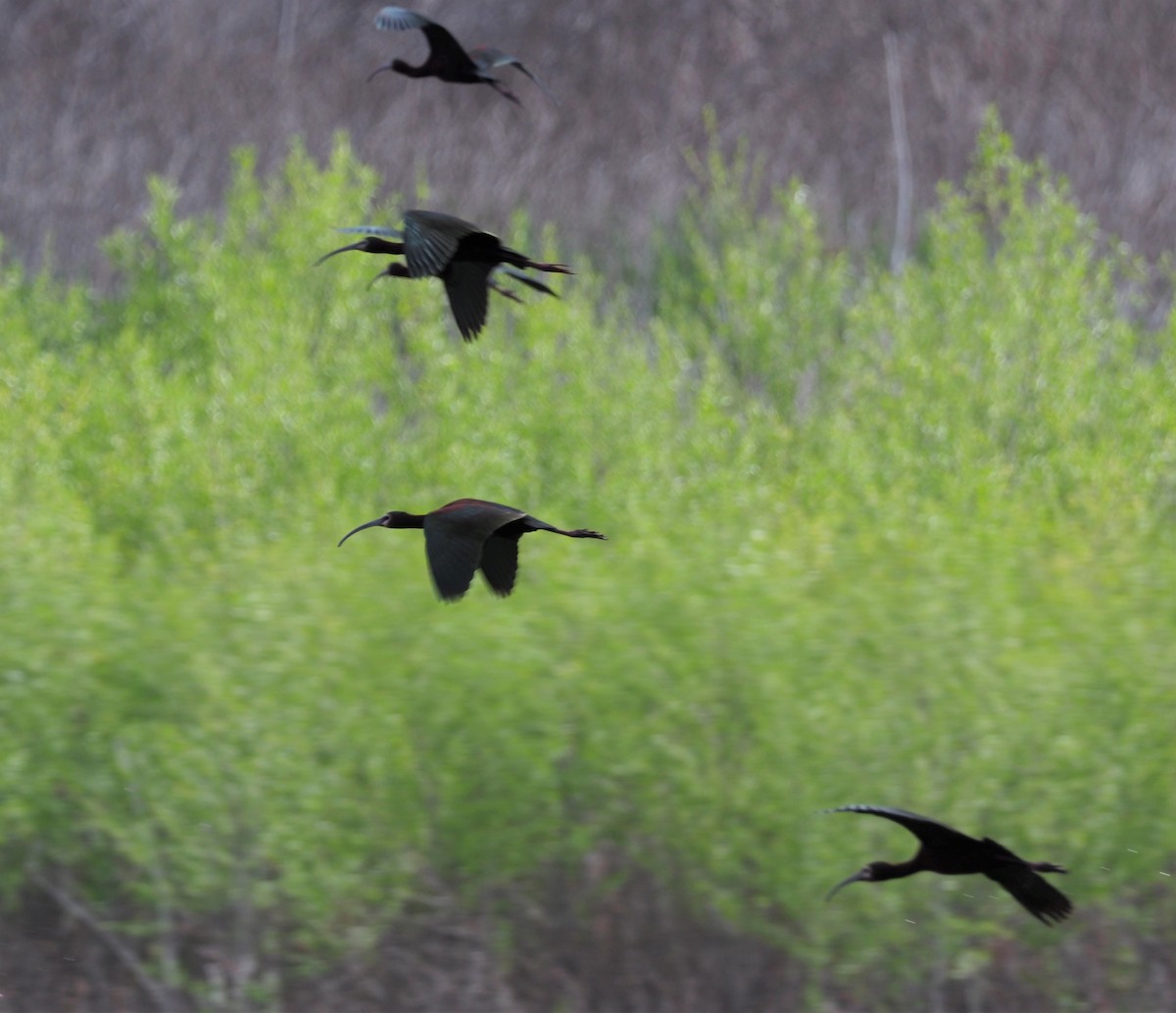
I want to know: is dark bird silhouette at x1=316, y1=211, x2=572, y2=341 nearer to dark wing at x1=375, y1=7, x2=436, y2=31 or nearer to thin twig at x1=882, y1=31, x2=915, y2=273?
dark wing at x1=375, y1=7, x2=436, y2=31

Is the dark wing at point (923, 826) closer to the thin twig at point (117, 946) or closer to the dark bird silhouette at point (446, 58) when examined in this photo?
the dark bird silhouette at point (446, 58)

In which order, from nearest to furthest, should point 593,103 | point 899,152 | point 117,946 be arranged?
1. point 117,946
2. point 899,152
3. point 593,103

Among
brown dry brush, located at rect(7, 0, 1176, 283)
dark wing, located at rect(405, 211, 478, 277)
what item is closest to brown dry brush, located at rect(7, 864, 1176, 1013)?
dark wing, located at rect(405, 211, 478, 277)

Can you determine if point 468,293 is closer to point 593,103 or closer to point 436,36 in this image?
point 436,36

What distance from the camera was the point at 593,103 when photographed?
25.1m

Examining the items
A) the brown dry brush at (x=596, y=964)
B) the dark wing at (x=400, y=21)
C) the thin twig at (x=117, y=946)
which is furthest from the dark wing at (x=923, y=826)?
the thin twig at (x=117, y=946)

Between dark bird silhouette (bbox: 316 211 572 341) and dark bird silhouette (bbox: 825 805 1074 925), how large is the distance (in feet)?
3.59

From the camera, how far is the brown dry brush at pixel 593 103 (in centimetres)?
2364

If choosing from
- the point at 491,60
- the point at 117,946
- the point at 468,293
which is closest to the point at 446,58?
the point at 491,60

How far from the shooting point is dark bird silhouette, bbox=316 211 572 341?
3.24m

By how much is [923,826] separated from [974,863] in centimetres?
13

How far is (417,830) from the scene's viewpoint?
777 cm

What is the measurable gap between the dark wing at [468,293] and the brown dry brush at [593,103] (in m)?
19.6

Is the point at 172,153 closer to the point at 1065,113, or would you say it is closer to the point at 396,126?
the point at 396,126
